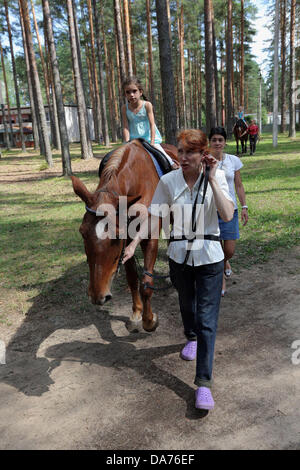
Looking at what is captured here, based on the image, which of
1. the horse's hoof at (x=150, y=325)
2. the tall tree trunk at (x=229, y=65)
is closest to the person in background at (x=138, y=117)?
the horse's hoof at (x=150, y=325)

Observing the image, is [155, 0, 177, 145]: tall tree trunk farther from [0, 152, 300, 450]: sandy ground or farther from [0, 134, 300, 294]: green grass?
[0, 152, 300, 450]: sandy ground

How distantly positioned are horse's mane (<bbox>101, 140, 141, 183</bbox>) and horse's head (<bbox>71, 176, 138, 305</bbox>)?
28cm

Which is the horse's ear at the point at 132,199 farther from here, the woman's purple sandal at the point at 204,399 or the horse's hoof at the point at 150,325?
the woman's purple sandal at the point at 204,399

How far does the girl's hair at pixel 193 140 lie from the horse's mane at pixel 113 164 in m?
0.85

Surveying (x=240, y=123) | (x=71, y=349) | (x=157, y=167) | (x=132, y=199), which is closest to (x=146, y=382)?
(x=71, y=349)

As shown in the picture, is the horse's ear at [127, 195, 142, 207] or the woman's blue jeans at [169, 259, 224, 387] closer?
the woman's blue jeans at [169, 259, 224, 387]

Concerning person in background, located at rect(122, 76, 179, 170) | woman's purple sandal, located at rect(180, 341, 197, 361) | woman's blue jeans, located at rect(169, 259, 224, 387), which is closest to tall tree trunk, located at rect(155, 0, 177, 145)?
person in background, located at rect(122, 76, 179, 170)

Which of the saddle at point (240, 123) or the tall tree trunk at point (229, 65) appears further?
the tall tree trunk at point (229, 65)

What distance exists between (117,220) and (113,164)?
715 mm

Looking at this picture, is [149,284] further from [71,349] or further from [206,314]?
[71,349]

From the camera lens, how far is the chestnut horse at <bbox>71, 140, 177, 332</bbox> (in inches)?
119

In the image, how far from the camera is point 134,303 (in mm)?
4547

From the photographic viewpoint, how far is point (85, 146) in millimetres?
21078

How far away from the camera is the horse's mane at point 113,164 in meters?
3.41
